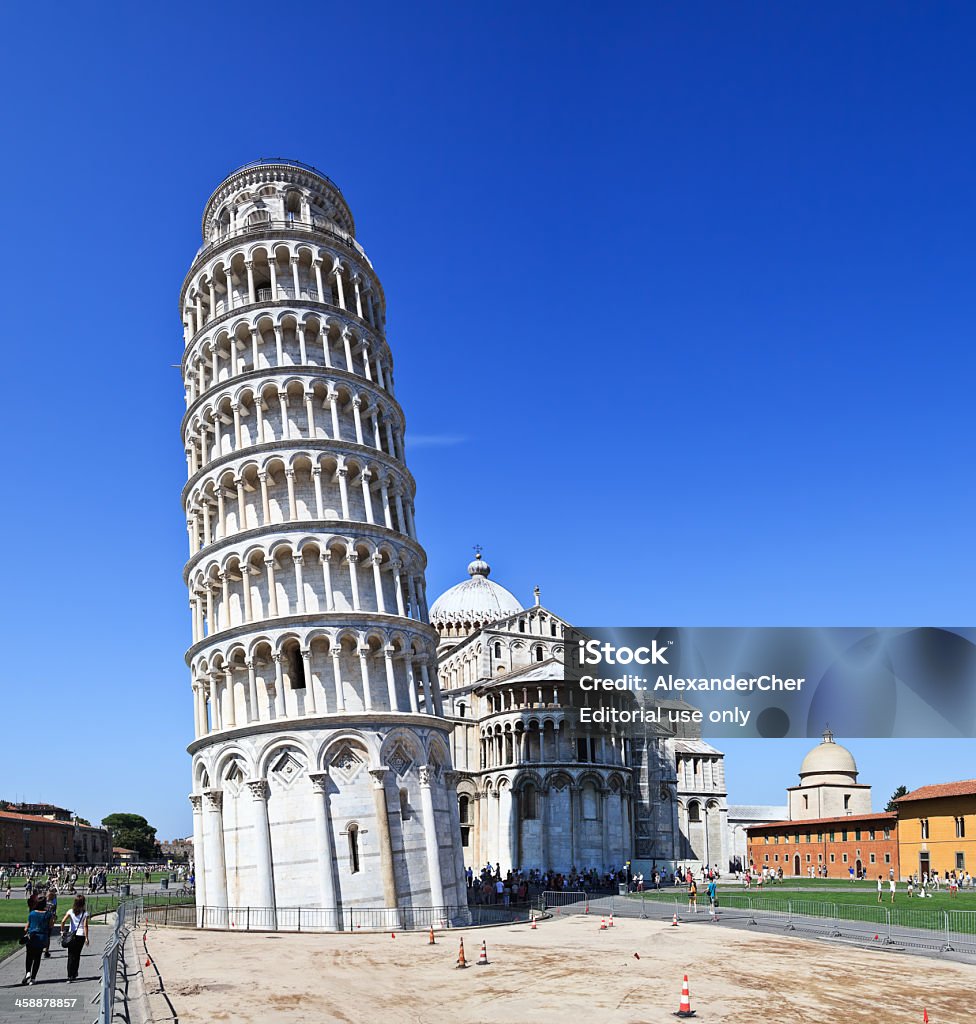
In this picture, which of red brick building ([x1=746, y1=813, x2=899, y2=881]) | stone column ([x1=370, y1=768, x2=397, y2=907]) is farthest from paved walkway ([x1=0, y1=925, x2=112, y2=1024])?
red brick building ([x1=746, y1=813, x2=899, y2=881])

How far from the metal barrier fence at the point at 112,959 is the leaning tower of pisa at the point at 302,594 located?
3.12m

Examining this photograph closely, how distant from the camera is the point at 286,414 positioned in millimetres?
45812

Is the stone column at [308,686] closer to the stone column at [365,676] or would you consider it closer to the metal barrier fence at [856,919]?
the stone column at [365,676]

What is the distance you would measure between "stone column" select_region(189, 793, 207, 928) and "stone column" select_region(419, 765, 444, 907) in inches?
383

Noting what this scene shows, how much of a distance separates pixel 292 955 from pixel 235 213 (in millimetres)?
38968

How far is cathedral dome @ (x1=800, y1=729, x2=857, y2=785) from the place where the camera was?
111000mm

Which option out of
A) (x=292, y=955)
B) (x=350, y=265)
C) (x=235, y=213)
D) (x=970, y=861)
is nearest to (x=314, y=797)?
(x=292, y=955)

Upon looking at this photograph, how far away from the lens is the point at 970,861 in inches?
2601

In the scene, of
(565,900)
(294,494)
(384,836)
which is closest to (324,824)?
(384,836)

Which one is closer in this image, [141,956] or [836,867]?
[141,956]

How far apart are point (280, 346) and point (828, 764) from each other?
293 ft

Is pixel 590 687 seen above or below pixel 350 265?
below

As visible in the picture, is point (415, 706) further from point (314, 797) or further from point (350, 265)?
point (350, 265)

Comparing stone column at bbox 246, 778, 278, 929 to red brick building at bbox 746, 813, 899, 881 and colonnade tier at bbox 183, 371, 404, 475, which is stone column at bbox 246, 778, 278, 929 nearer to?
colonnade tier at bbox 183, 371, 404, 475
